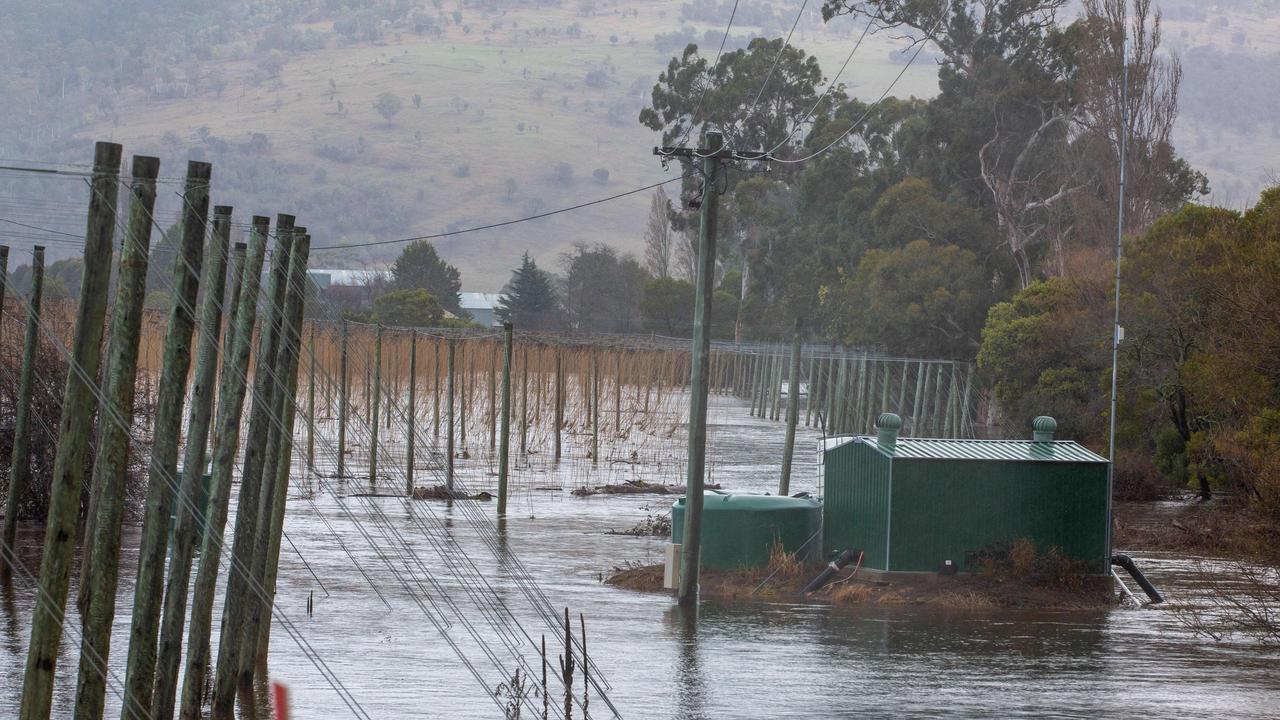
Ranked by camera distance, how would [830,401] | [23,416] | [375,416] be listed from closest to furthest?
1. [23,416]
2. [375,416]
3. [830,401]

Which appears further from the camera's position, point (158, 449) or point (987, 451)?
point (987, 451)

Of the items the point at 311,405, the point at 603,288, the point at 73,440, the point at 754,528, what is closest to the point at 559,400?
the point at 311,405

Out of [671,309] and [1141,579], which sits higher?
[671,309]

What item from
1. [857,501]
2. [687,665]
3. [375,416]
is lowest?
[687,665]

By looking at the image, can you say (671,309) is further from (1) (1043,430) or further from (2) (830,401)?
(1) (1043,430)

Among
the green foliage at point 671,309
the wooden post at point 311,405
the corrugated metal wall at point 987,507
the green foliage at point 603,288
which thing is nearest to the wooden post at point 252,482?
the wooden post at point 311,405

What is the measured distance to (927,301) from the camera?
55.9m

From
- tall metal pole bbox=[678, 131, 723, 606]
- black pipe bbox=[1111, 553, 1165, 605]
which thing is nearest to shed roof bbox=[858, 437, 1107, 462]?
black pipe bbox=[1111, 553, 1165, 605]

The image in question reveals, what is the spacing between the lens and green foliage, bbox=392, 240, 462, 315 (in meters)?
106

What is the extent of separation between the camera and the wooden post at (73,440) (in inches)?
367

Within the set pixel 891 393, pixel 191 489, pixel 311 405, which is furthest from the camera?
pixel 891 393

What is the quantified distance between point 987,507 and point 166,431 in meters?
14.0

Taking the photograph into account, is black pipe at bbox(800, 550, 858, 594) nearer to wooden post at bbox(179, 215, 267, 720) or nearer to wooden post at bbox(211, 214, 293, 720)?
wooden post at bbox(211, 214, 293, 720)

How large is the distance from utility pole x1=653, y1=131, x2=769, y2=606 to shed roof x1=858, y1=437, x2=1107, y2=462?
3.27m
